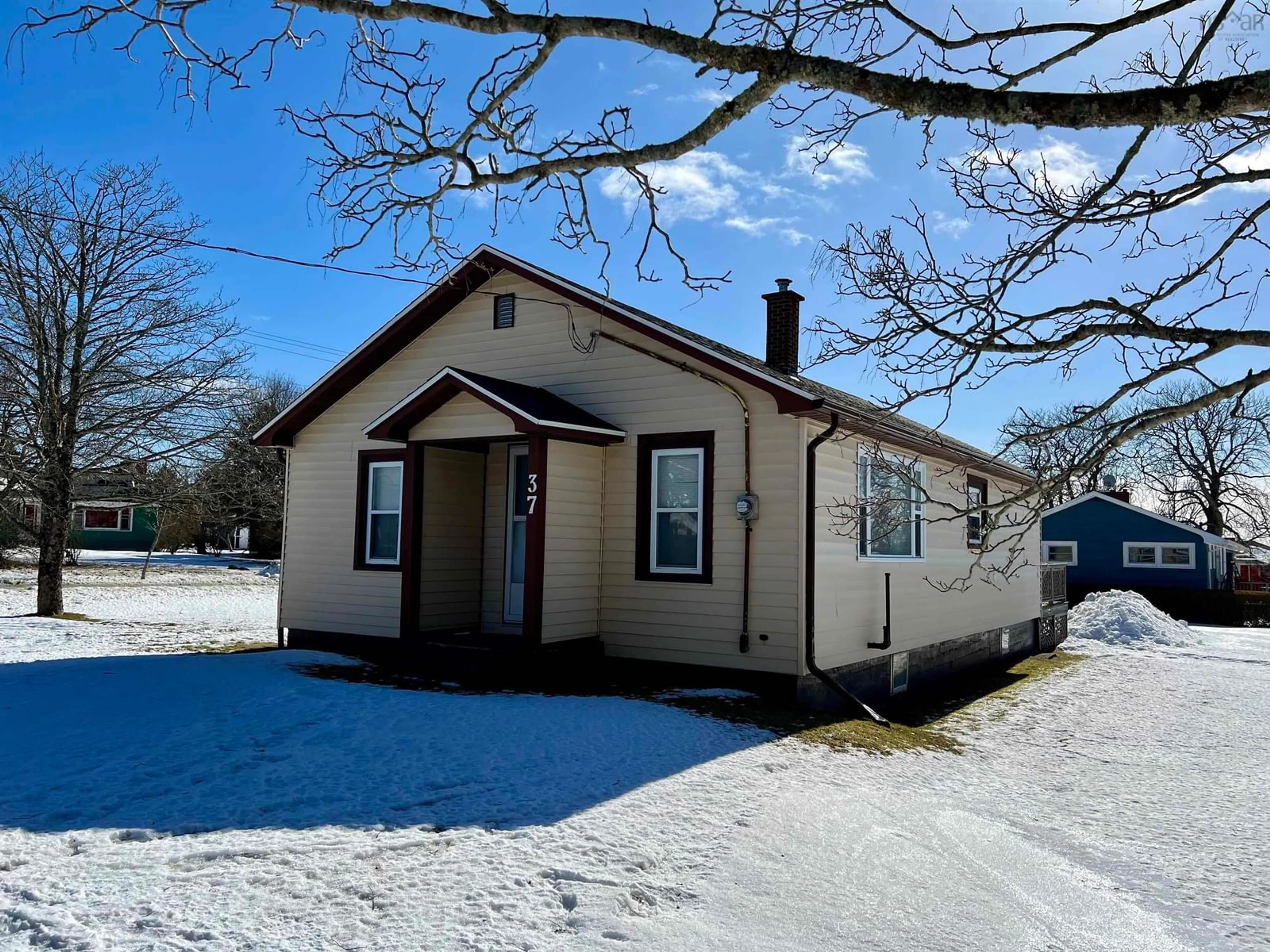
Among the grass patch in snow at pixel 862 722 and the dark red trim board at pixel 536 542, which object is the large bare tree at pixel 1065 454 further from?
the dark red trim board at pixel 536 542

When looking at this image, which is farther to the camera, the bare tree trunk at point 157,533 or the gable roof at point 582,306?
the bare tree trunk at point 157,533

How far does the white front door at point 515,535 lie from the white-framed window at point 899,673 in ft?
16.3

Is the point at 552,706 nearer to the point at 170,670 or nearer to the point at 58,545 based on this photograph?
the point at 170,670

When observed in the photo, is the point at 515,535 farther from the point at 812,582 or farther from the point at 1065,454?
the point at 1065,454

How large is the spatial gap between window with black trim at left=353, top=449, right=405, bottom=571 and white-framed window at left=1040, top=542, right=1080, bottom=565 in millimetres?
29050

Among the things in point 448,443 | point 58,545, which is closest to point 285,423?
point 448,443

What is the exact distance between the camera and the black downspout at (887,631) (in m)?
11.6

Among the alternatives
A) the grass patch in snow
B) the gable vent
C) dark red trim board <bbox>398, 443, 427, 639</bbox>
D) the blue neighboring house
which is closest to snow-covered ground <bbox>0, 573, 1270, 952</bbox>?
the grass patch in snow

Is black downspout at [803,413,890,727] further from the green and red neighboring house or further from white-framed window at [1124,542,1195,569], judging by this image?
white-framed window at [1124,542,1195,569]

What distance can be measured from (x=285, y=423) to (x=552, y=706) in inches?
280

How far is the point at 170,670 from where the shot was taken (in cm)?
985

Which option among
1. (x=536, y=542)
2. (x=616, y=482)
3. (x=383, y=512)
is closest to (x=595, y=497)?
(x=616, y=482)

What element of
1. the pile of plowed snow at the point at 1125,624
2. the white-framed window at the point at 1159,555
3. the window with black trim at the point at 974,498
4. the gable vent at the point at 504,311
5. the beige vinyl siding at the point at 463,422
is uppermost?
the gable vent at the point at 504,311

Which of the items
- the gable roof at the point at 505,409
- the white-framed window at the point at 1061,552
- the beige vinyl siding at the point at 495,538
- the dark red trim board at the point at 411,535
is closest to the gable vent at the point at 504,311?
the gable roof at the point at 505,409
